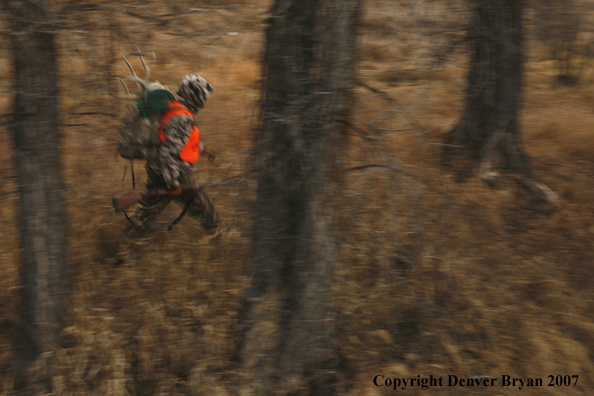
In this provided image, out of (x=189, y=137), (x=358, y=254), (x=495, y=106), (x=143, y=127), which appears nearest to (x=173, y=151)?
(x=189, y=137)

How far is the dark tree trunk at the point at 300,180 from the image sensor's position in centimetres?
336

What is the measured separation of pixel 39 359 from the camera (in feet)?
12.5

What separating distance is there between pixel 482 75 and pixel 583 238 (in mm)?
2248

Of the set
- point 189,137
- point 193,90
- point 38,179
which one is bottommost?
point 38,179

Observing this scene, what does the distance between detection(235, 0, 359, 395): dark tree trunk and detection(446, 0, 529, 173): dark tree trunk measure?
114 inches

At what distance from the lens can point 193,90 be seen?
432cm

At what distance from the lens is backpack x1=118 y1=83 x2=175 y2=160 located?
13.3 ft

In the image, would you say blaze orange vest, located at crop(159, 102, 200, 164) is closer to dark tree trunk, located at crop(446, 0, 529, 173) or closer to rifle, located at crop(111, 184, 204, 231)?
rifle, located at crop(111, 184, 204, 231)

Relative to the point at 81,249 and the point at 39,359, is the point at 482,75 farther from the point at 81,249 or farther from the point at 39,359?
the point at 39,359

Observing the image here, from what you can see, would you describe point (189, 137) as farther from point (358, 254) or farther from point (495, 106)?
point (495, 106)

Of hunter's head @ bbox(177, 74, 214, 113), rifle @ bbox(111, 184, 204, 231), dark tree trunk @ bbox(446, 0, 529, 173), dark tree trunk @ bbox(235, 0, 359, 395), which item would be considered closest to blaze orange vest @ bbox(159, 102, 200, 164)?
hunter's head @ bbox(177, 74, 214, 113)

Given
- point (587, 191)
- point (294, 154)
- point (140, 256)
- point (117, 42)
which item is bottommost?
point (140, 256)

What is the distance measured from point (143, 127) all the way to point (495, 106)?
14.7 ft

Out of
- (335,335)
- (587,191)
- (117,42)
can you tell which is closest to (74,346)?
(335,335)
